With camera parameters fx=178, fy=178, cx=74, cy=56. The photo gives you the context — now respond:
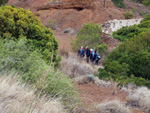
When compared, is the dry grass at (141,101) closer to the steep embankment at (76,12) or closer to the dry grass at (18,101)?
the dry grass at (18,101)

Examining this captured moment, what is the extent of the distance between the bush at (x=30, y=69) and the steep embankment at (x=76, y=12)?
25.5 meters

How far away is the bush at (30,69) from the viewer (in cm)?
375

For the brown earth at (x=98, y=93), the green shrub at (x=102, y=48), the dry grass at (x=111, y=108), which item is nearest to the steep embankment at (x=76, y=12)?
the green shrub at (x=102, y=48)

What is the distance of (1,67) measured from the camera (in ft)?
12.7

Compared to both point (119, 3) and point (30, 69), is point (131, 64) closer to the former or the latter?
point (30, 69)

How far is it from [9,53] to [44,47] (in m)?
1.98

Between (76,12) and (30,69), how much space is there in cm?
3004

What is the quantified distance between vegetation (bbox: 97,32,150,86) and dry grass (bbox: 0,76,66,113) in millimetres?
4248

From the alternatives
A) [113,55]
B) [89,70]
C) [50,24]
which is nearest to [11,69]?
[89,70]

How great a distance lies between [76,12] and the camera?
3281 cm

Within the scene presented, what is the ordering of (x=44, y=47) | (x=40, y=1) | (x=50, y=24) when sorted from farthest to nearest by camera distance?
(x=40, y=1), (x=50, y=24), (x=44, y=47)

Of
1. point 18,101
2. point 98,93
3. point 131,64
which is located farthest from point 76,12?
point 18,101

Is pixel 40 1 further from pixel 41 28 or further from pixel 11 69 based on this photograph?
pixel 11 69

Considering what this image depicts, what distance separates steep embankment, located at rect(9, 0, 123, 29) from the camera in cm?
3105
